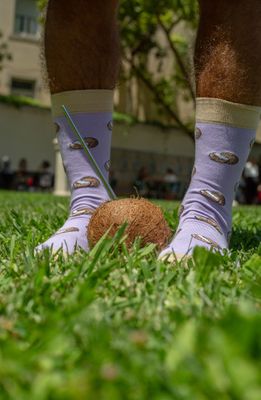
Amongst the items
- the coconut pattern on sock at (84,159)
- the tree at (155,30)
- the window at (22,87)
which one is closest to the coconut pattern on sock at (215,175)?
Result: the coconut pattern on sock at (84,159)

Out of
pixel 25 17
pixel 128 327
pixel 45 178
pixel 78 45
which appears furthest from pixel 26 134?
pixel 128 327

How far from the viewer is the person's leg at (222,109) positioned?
A: 153 centimetres

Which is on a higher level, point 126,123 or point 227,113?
point 227,113

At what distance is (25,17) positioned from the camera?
17562 mm

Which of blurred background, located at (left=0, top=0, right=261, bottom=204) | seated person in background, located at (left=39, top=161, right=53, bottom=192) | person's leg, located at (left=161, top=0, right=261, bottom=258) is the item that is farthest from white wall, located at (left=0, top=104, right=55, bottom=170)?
person's leg, located at (left=161, top=0, right=261, bottom=258)

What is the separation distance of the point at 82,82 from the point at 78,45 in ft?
0.35

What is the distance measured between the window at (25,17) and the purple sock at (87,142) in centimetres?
1648

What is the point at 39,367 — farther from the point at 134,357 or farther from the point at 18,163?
the point at 18,163

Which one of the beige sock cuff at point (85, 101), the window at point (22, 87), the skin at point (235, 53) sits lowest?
Answer: the window at point (22, 87)

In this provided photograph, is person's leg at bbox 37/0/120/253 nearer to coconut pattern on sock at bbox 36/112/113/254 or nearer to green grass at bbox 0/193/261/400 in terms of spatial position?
coconut pattern on sock at bbox 36/112/113/254

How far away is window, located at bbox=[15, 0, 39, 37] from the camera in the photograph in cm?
1742

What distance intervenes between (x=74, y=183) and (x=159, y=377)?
1.21 metres

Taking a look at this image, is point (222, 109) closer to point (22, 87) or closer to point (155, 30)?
point (155, 30)

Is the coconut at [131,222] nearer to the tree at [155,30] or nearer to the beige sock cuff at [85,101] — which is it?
the beige sock cuff at [85,101]
